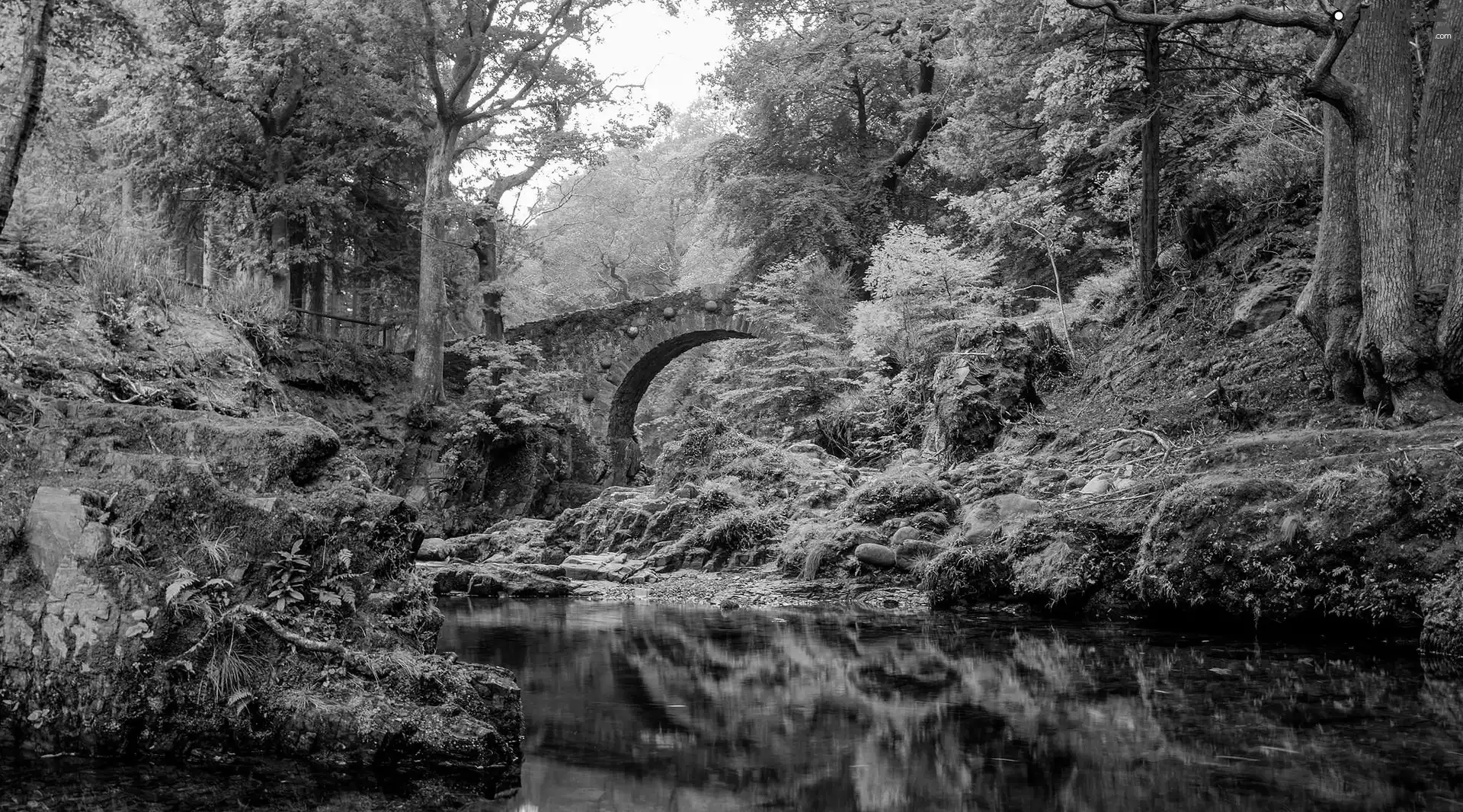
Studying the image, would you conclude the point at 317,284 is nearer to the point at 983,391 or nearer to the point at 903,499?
the point at 983,391

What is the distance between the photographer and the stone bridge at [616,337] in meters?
23.0

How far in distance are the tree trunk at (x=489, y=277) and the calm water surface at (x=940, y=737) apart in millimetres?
16401

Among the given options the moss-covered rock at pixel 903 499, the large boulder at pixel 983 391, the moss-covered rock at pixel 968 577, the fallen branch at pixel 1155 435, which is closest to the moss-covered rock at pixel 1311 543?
the moss-covered rock at pixel 968 577

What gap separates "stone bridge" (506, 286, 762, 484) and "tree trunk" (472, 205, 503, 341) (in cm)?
64

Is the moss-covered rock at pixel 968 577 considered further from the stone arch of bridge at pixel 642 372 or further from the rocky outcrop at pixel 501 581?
the stone arch of bridge at pixel 642 372

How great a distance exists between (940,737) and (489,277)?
20.6 metres

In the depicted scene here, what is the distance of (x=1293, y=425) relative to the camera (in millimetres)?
7941

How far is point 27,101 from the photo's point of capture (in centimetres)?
700

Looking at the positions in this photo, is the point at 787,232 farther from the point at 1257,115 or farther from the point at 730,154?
the point at 1257,115

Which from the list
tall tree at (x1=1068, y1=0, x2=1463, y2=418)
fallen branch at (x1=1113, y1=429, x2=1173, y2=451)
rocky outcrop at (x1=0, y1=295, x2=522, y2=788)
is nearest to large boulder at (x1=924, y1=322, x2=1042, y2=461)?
fallen branch at (x1=1113, y1=429, x2=1173, y2=451)

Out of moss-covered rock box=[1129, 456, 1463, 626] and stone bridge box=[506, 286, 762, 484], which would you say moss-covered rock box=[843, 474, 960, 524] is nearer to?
moss-covered rock box=[1129, 456, 1463, 626]

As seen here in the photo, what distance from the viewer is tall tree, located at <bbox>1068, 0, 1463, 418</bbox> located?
22.4 feet

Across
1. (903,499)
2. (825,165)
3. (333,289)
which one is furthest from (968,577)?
(333,289)

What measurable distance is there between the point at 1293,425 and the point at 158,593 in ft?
26.1
